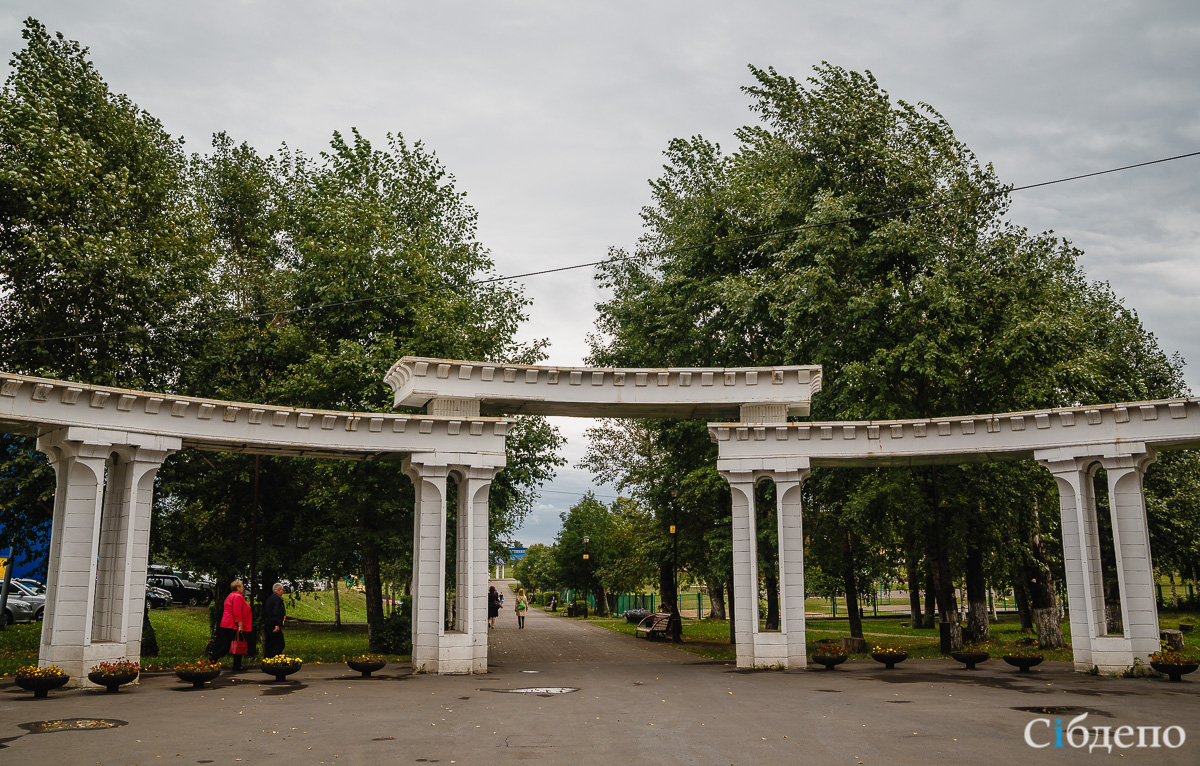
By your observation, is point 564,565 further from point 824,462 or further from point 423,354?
point 824,462

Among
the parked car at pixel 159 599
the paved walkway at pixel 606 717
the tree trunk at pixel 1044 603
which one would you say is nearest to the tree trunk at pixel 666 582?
the tree trunk at pixel 1044 603

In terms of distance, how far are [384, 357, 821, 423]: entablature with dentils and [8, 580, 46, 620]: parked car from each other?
835 inches

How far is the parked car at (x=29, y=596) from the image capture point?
33156 mm

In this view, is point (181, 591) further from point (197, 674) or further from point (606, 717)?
point (606, 717)

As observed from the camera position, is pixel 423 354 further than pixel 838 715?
Yes

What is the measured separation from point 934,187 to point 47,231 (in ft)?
87.9

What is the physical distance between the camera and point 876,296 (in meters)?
25.8

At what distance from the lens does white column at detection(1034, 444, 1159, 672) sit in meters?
18.7

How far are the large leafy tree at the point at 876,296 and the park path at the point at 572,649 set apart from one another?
673 centimetres

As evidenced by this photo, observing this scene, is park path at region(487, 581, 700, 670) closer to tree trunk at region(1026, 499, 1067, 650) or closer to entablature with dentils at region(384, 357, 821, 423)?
entablature with dentils at region(384, 357, 821, 423)

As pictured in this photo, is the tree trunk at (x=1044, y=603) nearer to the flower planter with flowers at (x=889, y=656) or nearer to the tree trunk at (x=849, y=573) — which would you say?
the tree trunk at (x=849, y=573)

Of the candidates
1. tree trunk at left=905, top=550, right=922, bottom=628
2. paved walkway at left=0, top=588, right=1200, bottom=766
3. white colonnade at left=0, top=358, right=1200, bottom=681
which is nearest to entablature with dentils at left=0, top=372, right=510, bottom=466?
white colonnade at left=0, top=358, right=1200, bottom=681

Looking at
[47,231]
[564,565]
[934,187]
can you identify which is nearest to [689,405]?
[934,187]

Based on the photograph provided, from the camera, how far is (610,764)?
980 centimetres
